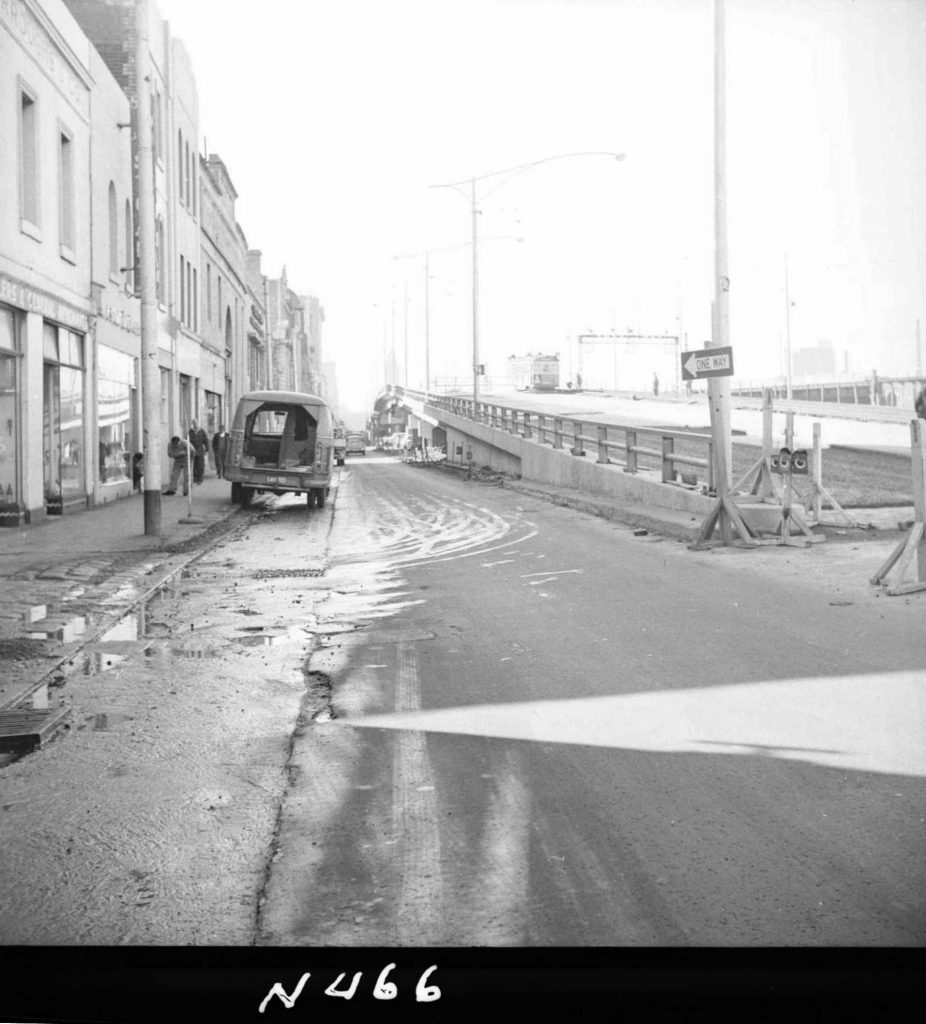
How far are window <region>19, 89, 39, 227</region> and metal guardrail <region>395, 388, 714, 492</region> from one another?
11211 mm

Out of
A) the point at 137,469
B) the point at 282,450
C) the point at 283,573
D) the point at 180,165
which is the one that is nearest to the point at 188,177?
the point at 180,165

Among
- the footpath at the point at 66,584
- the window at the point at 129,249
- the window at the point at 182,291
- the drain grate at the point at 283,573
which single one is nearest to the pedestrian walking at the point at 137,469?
the window at the point at 129,249

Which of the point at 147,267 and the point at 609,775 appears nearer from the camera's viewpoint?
the point at 609,775

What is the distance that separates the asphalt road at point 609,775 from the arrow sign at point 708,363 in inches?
215

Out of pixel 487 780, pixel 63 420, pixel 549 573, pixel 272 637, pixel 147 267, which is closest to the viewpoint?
pixel 487 780

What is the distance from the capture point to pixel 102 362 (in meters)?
27.4

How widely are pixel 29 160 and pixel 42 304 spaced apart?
7.72ft

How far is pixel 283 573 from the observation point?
14836 millimetres

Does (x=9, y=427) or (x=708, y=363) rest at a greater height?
(x=708, y=363)

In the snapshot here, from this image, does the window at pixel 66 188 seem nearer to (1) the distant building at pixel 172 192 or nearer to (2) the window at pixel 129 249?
(1) the distant building at pixel 172 192

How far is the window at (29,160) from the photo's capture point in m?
21.2

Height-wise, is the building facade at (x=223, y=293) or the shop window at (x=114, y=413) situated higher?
the building facade at (x=223, y=293)

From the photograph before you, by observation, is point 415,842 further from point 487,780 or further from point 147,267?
point 147,267
